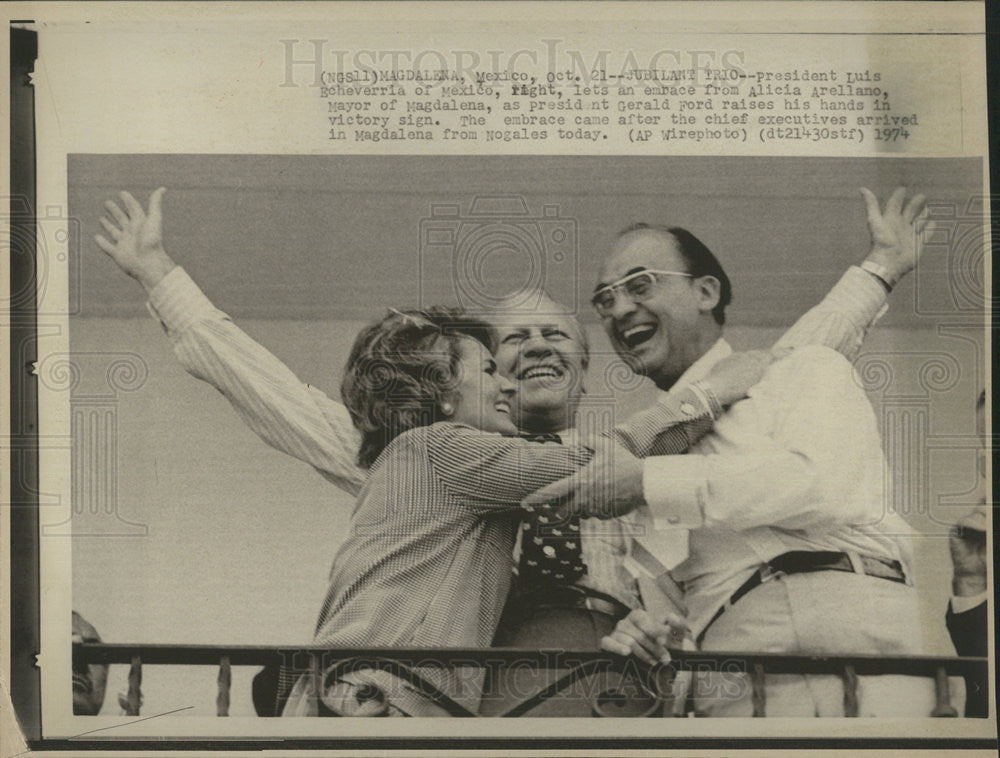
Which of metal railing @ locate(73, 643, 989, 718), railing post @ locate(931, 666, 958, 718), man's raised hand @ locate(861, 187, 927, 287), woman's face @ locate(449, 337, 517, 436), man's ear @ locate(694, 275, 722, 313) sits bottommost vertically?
railing post @ locate(931, 666, 958, 718)

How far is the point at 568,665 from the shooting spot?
2871 mm

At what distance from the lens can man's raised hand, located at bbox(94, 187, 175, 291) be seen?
2955 mm

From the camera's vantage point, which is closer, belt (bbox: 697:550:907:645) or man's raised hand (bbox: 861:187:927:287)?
belt (bbox: 697:550:907:645)

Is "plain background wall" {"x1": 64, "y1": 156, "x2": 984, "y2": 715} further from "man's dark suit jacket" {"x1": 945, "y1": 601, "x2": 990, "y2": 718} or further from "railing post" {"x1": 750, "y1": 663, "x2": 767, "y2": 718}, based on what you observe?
"railing post" {"x1": 750, "y1": 663, "x2": 767, "y2": 718}

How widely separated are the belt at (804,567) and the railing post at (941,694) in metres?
0.32

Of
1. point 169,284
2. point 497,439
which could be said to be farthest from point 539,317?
point 169,284

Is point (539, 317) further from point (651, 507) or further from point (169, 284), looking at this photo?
point (169, 284)

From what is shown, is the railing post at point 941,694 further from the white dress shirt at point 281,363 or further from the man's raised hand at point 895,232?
the man's raised hand at point 895,232

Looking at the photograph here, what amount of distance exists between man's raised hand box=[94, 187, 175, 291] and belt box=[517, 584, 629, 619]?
144 cm

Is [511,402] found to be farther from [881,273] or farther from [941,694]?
[941,694]

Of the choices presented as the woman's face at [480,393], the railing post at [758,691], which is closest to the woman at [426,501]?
the woman's face at [480,393]

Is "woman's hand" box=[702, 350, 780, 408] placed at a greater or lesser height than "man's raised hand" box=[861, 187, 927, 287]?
lesser

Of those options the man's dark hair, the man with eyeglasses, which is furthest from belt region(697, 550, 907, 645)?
the man's dark hair

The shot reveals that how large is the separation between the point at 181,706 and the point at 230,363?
→ 1.00m
